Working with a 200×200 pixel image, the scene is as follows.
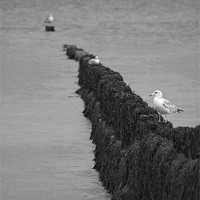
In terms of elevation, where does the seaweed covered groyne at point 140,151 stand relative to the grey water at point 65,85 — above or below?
above

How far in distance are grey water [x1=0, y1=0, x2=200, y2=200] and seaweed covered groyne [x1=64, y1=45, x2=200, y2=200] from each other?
552 mm

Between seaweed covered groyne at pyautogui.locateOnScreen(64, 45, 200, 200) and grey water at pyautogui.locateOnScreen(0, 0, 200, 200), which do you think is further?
grey water at pyautogui.locateOnScreen(0, 0, 200, 200)

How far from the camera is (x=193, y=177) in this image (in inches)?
349

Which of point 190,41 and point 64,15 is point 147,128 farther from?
point 64,15

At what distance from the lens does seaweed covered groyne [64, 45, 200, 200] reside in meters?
9.54

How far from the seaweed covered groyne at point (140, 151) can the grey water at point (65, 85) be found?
0.55m

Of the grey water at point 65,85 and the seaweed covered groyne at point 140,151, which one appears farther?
the grey water at point 65,85

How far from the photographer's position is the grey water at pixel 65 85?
16.1 meters

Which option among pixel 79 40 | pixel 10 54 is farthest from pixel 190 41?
pixel 10 54

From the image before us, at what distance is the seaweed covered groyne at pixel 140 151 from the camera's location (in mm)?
9539

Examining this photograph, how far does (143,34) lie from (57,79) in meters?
36.9

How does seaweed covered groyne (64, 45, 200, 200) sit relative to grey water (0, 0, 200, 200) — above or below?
above

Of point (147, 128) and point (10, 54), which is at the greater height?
point (147, 128)

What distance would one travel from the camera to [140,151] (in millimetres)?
11531
